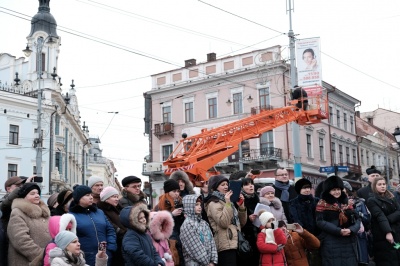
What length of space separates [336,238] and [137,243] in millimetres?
3356

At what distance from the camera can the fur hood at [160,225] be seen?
7.14m

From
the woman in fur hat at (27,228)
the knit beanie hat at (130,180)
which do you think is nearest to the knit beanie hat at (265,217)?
the knit beanie hat at (130,180)

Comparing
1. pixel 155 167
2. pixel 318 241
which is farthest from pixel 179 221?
pixel 155 167

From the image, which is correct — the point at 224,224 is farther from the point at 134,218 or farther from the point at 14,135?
the point at 14,135

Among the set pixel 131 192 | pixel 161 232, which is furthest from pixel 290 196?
pixel 161 232

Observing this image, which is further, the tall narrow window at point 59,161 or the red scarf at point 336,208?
the tall narrow window at point 59,161

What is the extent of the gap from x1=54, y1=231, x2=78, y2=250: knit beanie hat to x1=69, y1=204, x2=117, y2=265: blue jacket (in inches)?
31.7

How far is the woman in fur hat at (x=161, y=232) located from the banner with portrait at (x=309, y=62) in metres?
12.1

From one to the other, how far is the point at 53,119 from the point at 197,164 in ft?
121

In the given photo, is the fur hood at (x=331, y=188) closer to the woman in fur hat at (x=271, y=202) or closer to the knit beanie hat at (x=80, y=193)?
the woman in fur hat at (x=271, y=202)

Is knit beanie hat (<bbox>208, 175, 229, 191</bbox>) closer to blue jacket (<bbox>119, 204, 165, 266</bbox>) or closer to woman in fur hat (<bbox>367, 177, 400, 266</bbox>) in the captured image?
blue jacket (<bbox>119, 204, 165, 266</bbox>)

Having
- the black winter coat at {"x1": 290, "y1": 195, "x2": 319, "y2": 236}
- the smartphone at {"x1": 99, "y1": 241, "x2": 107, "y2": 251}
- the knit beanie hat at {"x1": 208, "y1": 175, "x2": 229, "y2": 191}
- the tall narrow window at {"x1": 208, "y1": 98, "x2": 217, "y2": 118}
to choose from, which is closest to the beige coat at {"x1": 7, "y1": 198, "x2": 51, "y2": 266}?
the smartphone at {"x1": 99, "y1": 241, "x2": 107, "y2": 251}

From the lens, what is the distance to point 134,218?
6836 millimetres

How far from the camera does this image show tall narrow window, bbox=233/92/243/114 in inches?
1555
